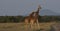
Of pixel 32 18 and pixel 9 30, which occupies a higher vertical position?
pixel 32 18

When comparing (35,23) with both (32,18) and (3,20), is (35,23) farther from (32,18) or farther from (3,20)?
(3,20)

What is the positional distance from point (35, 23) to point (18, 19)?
2955 millimetres

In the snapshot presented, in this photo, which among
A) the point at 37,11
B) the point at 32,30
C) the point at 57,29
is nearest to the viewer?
the point at 57,29

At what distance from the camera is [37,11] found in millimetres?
4566

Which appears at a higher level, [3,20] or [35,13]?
[35,13]

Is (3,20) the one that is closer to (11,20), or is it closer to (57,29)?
(11,20)

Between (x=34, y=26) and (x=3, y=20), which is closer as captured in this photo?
(x=34, y=26)

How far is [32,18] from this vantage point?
15.3ft

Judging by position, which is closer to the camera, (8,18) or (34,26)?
(34,26)

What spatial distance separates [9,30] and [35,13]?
1.05 meters

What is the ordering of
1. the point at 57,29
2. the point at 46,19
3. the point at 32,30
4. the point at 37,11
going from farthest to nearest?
the point at 46,19 < the point at 32,30 < the point at 37,11 < the point at 57,29

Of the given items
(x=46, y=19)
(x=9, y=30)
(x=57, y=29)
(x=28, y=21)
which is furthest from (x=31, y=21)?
(x=46, y=19)

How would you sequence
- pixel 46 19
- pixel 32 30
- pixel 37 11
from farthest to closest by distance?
1. pixel 46 19
2. pixel 32 30
3. pixel 37 11

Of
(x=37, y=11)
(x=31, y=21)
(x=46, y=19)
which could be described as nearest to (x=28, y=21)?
(x=31, y=21)
